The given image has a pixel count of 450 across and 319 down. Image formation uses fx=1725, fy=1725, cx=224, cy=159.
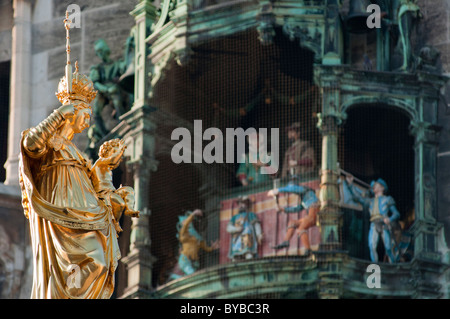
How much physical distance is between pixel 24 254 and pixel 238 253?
138 inches

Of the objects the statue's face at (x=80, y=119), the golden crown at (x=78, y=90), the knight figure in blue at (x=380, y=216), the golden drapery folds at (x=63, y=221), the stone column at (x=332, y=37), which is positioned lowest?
the golden drapery folds at (x=63, y=221)

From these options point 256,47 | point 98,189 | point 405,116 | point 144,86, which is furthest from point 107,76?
point 98,189

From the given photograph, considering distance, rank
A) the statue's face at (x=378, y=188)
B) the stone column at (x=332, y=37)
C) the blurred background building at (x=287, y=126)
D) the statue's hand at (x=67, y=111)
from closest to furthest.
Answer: the statue's hand at (x=67, y=111) < the blurred background building at (x=287, y=126) < the statue's face at (x=378, y=188) < the stone column at (x=332, y=37)

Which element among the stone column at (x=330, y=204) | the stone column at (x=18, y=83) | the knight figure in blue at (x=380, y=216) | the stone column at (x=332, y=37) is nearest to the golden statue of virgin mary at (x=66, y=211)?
the stone column at (x=330, y=204)

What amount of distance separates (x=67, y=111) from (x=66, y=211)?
71 centimetres

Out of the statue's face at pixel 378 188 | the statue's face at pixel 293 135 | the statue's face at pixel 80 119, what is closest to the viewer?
the statue's face at pixel 80 119

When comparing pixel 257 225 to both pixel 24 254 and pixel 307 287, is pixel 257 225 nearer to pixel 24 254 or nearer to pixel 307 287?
pixel 307 287

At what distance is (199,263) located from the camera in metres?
20.7

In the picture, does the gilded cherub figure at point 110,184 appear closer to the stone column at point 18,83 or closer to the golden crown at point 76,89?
the golden crown at point 76,89

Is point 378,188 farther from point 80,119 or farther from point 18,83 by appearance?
point 80,119

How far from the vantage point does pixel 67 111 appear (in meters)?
11.1

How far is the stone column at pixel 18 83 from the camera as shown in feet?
75.0

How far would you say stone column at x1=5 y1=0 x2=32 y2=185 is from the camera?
22.9m

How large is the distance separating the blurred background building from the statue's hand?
8707mm
